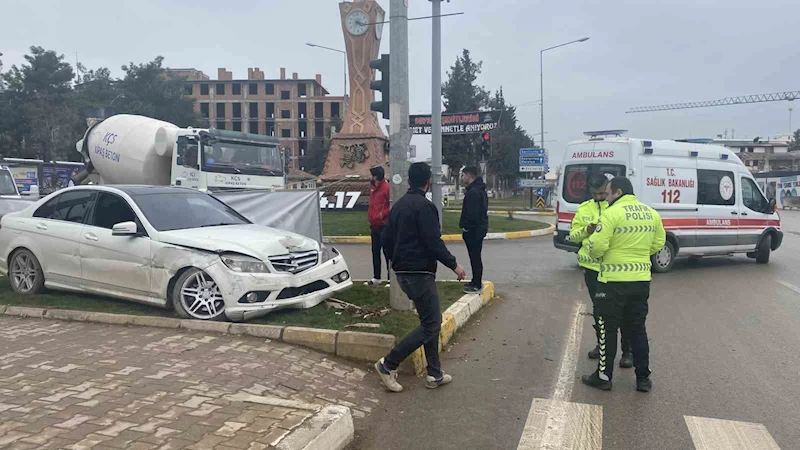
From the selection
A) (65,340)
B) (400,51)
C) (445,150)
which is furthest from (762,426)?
(445,150)

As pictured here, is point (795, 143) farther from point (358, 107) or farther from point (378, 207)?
point (378, 207)

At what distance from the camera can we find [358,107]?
102 feet

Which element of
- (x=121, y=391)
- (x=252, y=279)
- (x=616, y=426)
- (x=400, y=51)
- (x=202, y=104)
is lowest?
(x=616, y=426)

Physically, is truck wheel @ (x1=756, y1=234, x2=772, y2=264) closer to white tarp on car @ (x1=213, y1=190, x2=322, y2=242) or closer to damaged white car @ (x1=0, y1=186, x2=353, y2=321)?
white tarp on car @ (x1=213, y1=190, x2=322, y2=242)

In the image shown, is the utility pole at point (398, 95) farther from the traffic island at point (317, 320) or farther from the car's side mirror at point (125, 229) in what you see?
the car's side mirror at point (125, 229)

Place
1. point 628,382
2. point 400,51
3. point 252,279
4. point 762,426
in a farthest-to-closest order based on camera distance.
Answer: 1. point 400,51
2. point 252,279
3. point 628,382
4. point 762,426

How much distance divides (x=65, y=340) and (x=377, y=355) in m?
2.87

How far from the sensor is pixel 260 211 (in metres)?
10.2

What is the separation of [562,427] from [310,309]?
10.5 feet

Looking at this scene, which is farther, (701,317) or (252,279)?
(701,317)

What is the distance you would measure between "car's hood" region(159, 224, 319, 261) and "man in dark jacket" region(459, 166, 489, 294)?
2136 millimetres

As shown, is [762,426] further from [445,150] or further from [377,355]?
[445,150]

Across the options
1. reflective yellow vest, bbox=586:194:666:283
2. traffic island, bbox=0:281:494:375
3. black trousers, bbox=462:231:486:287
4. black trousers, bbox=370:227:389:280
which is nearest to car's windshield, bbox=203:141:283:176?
black trousers, bbox=370:227:389:280

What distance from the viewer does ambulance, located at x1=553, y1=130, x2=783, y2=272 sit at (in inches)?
428
